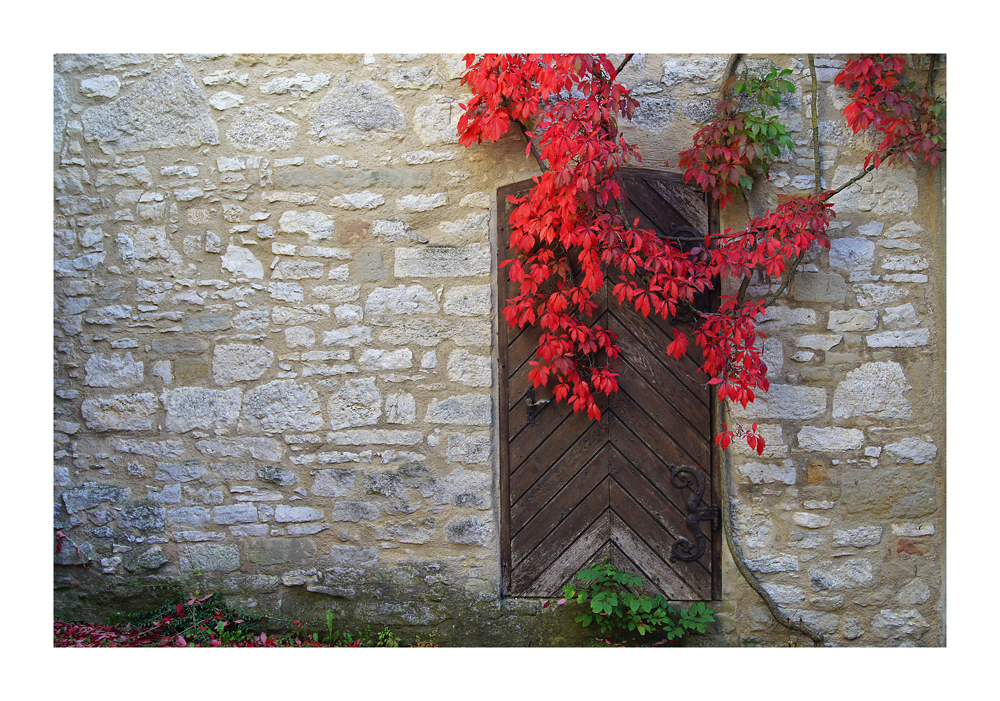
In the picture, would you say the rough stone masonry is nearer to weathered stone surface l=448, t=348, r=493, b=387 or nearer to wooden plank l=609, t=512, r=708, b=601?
weathered stone surface l=448, t=348, r=493, b=387

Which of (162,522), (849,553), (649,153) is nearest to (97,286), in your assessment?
(162,522)

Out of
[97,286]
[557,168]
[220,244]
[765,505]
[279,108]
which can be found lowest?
[765,505]

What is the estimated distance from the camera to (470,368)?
310cm

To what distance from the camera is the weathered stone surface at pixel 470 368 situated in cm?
310

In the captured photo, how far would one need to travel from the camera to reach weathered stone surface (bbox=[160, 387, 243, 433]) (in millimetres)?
3164

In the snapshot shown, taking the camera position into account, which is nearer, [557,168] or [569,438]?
[557,168]

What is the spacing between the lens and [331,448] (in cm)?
314

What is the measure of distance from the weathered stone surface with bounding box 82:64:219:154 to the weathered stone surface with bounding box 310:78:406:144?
54cm

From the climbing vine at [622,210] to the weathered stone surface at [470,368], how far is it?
0.68 feet

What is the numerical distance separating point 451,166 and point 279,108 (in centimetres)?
86

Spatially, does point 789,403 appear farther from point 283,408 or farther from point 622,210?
point 283,408

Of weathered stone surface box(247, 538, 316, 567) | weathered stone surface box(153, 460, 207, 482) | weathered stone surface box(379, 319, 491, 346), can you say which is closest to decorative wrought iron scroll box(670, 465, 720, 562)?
weathered stone surface box(379, 319, 491, 346)

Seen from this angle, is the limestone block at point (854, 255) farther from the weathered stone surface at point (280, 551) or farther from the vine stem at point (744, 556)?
the weathered stone surface at point (280, 551)
